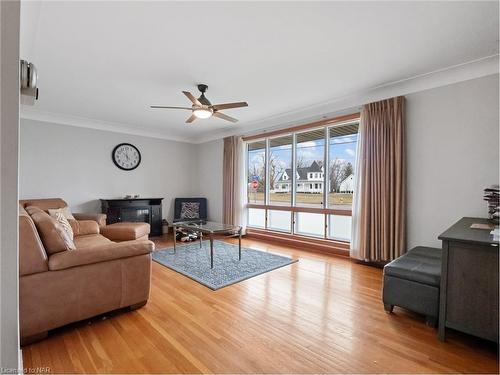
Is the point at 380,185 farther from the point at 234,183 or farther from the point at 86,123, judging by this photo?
the point at 86,123

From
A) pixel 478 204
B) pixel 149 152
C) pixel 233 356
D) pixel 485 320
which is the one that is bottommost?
pixel 233 356

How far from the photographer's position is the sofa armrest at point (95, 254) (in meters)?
1.80

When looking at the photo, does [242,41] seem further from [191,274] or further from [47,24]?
A: [191,274]

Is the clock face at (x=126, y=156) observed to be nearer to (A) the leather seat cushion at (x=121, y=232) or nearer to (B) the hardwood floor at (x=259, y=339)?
(A) the leather seat cushion at (x=121, y=232)

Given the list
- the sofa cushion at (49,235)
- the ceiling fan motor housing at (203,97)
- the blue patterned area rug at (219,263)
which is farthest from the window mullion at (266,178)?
the sofa cushion at (49,235)

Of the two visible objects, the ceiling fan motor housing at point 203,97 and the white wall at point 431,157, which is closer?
the white wall at point 431,157

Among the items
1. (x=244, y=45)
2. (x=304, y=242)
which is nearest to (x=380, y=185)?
(x=304, y=242)

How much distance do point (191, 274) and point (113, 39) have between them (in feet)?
8.78

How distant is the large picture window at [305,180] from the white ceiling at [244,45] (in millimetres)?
885

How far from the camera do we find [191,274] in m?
3.06

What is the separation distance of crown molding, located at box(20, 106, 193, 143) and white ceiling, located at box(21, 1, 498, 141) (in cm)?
90

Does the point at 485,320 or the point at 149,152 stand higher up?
the point at 149,152

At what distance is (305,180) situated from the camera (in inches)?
179

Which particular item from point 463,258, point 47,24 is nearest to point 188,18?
point 47,24
